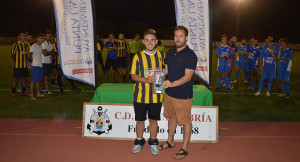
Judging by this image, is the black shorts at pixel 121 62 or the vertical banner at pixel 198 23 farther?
the black shorts at pixel 121 62

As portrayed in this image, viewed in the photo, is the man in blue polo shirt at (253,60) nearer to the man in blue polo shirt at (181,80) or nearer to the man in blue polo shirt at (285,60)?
the man in blue polo shirt at (285,60)

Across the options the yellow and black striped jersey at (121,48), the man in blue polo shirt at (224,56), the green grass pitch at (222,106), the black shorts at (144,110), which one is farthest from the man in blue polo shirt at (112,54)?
the black shorts at (144,110)

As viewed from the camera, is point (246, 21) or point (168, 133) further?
point (246, 21)

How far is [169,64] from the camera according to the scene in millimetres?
4484

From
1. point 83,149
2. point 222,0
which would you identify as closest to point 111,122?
point 83,149

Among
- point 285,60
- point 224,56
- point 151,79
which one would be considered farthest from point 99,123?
point 285,60

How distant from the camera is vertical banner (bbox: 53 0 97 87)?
5758 millimetres

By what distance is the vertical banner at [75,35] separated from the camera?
5.76 m

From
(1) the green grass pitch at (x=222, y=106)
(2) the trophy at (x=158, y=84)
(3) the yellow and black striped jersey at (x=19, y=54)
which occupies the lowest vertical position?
(1) the green grass pitch at (x=222, y=106)

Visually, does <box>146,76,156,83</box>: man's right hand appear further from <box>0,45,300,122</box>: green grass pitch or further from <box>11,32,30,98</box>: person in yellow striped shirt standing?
<box>11,32,30,98</box>: person in yellow striped shirt standing

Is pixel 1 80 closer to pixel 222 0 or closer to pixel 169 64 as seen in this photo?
pixel 169 64

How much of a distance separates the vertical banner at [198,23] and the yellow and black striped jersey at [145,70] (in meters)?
2.11

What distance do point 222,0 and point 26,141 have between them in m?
72.3

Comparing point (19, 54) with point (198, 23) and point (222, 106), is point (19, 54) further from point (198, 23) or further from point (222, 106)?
point (222, 106)
